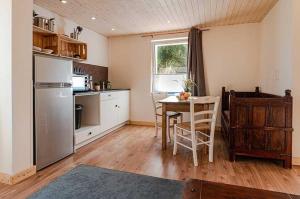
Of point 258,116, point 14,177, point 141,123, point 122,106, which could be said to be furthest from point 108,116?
point 258,116

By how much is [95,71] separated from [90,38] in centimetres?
78

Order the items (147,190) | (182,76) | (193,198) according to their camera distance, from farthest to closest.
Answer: (182,76) → (147,190) → (193,198)

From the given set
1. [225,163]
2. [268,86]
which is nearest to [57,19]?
[225,163]

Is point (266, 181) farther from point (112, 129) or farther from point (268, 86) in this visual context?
point (112, 129)

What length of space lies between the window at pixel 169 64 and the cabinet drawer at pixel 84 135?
6.97ft

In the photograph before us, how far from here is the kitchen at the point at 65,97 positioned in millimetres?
2500

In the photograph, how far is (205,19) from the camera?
4113 millimetres

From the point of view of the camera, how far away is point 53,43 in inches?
132

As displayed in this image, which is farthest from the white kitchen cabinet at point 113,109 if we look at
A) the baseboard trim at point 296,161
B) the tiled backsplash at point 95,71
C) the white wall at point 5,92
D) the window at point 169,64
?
the baseboard trim at point 296,161

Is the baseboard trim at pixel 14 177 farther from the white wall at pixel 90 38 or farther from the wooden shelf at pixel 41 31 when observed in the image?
the white wall at pixel 90 38

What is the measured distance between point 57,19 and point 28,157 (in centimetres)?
261

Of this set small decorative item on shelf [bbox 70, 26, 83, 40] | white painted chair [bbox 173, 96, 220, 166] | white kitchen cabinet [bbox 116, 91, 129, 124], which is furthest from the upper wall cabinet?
white painted chair [bbox 173, 96, 220, 166]

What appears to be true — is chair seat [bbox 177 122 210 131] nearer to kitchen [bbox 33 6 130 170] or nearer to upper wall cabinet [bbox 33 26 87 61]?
kitchen [bbox 33 6 130 170]

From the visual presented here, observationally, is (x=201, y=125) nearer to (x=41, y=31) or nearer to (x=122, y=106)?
(x=122, y=106)
